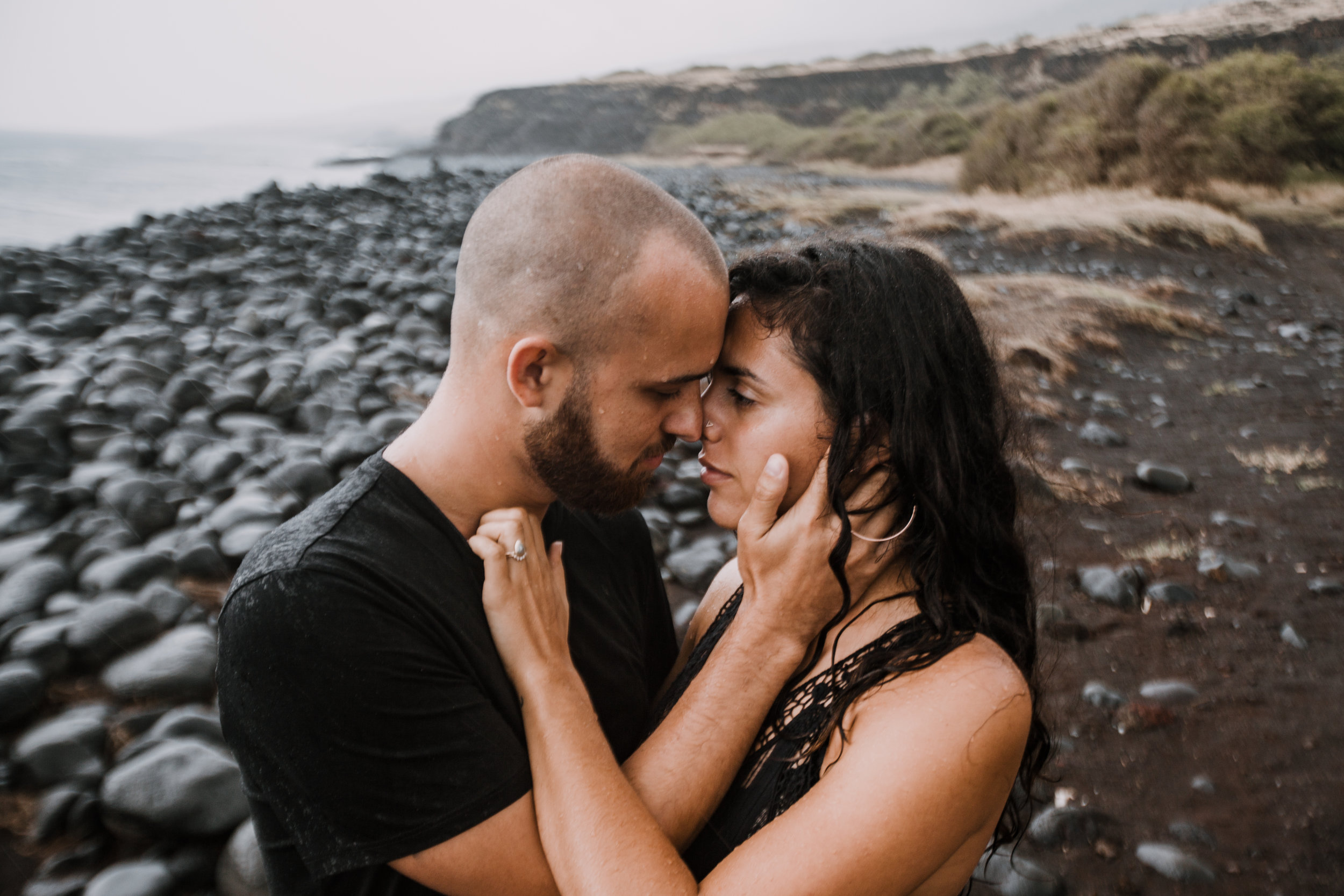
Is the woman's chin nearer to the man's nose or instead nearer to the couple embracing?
the couple embracing

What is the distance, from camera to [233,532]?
13.7 ft

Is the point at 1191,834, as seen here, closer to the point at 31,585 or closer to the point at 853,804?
the point at 853,804

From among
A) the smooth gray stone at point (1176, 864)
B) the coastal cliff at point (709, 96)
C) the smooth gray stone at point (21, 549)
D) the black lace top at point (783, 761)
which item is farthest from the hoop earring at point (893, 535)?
the coastal cliff at point (709, 96)

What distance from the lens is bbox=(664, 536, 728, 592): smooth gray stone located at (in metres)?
4.13

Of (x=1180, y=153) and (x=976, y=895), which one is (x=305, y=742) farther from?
(x=1180, y=153)

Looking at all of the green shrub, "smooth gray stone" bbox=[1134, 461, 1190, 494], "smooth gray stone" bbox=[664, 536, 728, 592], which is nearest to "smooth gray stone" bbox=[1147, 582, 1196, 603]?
"smooth gray stone" bbox=[1134, 461, 1190, 494]

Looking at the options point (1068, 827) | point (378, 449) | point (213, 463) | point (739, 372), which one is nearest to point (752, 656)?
point (739, 372)

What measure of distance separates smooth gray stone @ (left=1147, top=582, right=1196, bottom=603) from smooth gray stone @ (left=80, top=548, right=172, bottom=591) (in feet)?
15.5

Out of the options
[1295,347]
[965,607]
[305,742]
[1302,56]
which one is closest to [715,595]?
[965,607]

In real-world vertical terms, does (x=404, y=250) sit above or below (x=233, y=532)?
above

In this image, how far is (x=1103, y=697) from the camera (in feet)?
11.0

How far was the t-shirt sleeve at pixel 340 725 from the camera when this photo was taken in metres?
1.42

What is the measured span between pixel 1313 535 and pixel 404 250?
10.6m

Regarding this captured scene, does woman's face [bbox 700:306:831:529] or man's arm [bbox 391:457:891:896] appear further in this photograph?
woman's face [bbox 700:306:831:529]
